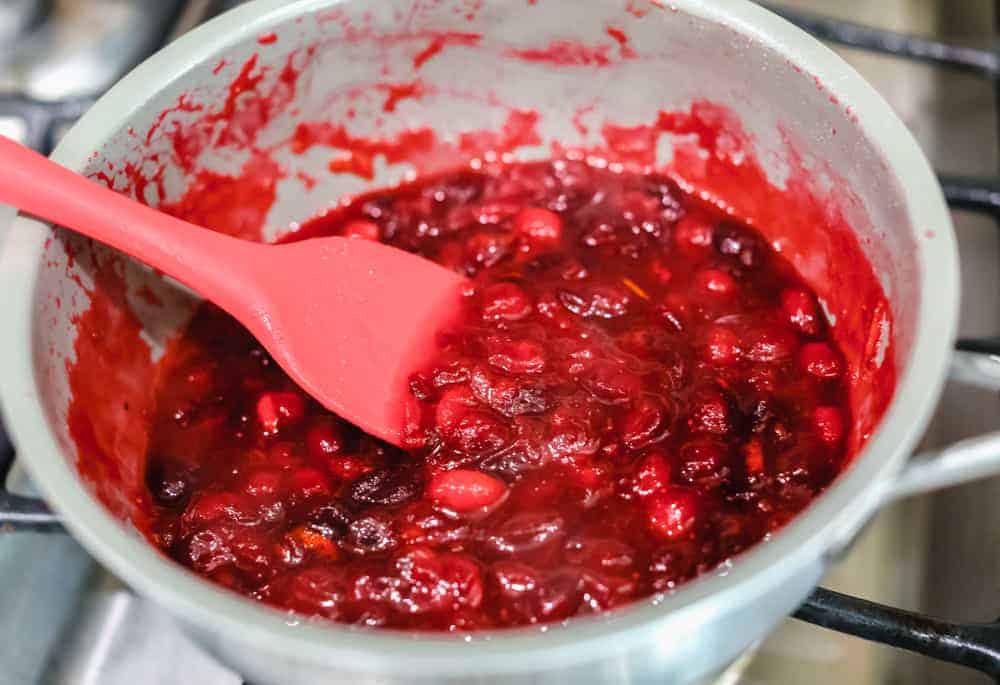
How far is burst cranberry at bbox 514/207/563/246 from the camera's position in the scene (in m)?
1.85

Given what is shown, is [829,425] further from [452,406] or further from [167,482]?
[167,482]

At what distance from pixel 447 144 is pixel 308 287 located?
0.53 meters

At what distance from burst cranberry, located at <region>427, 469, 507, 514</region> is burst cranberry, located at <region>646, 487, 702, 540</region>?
0.21 metres

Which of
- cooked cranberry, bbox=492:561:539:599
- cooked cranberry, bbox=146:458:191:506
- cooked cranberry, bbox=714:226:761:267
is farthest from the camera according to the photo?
cooked cranberry, bbox=714:226:761:267

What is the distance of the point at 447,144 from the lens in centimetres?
199

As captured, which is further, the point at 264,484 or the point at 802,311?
the point at 802,311

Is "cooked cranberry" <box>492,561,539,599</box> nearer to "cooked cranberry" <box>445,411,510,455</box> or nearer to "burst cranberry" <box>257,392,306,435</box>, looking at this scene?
"cooked cranberry" <box>445,411,510,455</box>

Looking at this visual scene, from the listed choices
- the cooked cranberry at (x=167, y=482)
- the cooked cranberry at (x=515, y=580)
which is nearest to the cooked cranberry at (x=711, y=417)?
the cooked cranberry at (x=515, y=580)

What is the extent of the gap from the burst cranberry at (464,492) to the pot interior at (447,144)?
16.1 inches

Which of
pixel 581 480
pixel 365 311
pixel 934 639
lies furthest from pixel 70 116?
pixel 934 639

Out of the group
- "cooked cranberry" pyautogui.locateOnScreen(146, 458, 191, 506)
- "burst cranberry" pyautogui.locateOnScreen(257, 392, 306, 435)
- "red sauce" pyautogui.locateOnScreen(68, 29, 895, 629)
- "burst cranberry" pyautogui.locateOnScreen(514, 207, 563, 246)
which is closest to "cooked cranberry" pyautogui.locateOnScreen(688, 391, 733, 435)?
"red sauce" pyautogui.locateOnScreen(68, 29, 895, 629)

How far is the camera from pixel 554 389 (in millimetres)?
1569

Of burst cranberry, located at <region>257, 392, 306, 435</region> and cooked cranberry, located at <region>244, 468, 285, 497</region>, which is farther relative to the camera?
burst cranberry, located at <region>257, 392, 306, 435</region>

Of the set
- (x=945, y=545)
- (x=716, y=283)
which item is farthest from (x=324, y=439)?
(x=945, y=545)
